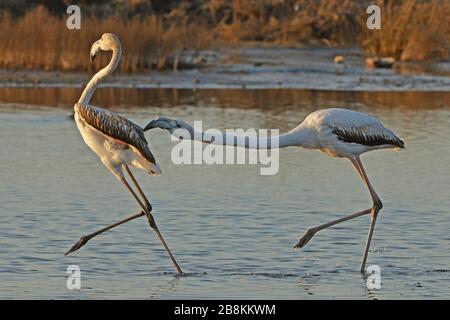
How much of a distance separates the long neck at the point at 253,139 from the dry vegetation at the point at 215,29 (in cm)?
1553

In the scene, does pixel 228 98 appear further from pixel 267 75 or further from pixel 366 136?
pixel 366 136

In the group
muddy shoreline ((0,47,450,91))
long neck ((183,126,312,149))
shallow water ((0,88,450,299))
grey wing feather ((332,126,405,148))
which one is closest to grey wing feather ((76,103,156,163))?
long neck ((183,126,312,149))

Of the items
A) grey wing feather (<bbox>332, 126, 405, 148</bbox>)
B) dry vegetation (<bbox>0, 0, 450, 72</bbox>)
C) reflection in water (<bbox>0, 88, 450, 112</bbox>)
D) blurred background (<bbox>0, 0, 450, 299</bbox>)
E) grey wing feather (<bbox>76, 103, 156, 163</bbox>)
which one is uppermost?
grey wing feather (<bbox>76, 103, 156, 163</bbox>)

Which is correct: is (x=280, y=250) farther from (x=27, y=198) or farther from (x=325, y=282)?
(x=27, y=198)

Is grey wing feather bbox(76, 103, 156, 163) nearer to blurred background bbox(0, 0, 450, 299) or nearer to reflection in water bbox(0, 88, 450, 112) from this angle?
blurred background bbox(0, 0, 450, 299)

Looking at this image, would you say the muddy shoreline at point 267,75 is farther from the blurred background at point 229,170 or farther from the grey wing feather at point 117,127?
the grey wing feather at point 117,127

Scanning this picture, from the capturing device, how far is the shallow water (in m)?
9.30

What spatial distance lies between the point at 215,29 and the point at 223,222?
2068cm

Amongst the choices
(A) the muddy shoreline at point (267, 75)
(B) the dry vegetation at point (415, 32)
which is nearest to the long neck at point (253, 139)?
(A) the muddy shoreline at point (267, 75)

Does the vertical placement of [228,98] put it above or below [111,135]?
below

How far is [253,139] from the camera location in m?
9.70

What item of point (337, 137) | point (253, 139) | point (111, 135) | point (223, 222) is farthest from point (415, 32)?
point (111, 135)

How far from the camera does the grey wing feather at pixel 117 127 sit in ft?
31.6

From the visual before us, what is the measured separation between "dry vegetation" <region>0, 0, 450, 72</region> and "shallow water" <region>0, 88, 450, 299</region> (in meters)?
7.04
